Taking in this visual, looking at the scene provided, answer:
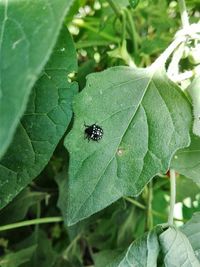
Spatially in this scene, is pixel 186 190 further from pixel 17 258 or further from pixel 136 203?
pixel 17 258

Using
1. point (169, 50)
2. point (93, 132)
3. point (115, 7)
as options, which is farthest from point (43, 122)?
point (115, 7)

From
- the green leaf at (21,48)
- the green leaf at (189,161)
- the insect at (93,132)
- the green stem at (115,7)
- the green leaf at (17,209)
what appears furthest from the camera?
the green leaf at (17,209)

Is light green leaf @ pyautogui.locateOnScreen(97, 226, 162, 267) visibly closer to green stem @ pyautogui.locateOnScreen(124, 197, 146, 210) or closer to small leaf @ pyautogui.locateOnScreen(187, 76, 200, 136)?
small leaf @ pyautogui.locateOnScreen(187, 76, 200, 136)

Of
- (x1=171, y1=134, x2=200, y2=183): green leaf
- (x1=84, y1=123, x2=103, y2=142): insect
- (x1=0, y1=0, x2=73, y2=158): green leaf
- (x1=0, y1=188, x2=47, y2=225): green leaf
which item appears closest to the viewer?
(x1=0, y1=0, x2=73, y2=158): green leaf

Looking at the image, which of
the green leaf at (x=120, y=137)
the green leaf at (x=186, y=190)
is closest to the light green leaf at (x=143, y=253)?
the green leaf at (x=120, y=137)

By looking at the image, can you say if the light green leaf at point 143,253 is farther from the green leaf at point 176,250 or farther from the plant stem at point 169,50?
the plant stem at point 169,50

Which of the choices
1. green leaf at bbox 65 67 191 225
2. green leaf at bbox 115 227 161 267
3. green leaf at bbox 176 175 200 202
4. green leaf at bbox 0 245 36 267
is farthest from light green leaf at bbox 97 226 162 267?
green leaf at bbox 176 175 200 202

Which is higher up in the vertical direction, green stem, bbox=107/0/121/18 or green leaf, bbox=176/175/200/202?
green stem, bbox=107/0/121/18
